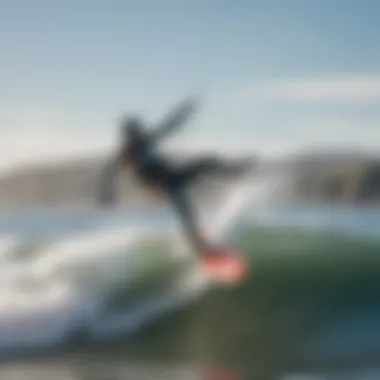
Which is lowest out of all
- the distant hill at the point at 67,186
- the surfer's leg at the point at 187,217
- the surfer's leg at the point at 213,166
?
the surfer's leg at the point at 187,217

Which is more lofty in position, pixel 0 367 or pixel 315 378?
pixel 0 367

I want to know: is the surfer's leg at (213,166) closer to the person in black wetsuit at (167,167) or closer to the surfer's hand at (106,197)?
the person in black wetsuit at (167,167)

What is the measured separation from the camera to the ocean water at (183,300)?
1.18 metres

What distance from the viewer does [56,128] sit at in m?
1.21

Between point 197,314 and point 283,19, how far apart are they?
0.49 m

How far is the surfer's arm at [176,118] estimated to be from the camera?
46.8 inches

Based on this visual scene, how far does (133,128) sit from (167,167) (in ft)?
0.27

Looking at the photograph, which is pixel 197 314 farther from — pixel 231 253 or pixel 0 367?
pixel 0 367

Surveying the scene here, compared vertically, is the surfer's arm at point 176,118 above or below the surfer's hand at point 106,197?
above

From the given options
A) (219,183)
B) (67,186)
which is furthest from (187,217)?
(67,186)

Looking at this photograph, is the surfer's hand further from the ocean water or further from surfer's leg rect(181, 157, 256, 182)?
surfer's leg rect(181, 157, 256, 182)

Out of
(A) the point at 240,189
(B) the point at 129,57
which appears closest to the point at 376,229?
(A) the point at 240,189

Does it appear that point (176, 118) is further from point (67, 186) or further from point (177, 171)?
point (67, 186)

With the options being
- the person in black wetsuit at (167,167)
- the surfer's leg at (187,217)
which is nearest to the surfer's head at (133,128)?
the person in black wetsuit at (167,167)
